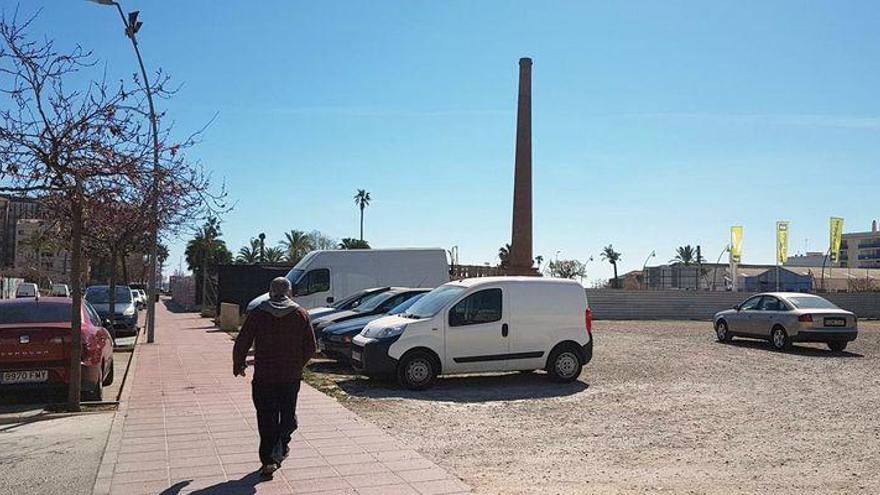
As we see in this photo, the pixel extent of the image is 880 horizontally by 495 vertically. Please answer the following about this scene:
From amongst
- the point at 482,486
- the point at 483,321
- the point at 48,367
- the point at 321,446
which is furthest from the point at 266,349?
the point at 483,321

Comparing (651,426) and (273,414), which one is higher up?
(273,414)

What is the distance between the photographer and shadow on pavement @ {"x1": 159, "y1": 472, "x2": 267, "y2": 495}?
5980mm

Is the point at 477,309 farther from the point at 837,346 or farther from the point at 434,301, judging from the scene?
the point at 837,346

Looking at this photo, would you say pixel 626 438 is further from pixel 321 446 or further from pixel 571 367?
pixel 571 367

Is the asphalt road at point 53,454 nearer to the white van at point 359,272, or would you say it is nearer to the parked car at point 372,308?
the parked car at point 372,308

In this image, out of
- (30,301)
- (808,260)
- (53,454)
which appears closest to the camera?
(53,454)

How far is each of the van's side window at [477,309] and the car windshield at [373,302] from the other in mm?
4447

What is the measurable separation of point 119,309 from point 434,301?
15.2m

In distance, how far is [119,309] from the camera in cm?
2417

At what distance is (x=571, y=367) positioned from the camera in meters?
12.9

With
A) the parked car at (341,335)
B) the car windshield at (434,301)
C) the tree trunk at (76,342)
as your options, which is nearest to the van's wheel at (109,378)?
the tree trunk at (76,342)

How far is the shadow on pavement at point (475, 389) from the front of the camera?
11406mm

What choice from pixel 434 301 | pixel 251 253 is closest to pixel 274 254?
pixel 251 253

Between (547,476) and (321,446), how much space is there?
7.79 ft
